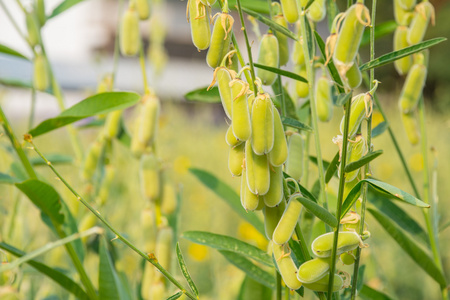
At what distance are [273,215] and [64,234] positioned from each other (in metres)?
0.30

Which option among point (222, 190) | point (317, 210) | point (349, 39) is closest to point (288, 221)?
point (317, 210)

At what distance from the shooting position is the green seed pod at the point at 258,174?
365mm

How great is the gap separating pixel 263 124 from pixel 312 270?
112 mm

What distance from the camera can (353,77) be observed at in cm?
36

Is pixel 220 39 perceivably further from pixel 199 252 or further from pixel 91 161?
pixel 199 252

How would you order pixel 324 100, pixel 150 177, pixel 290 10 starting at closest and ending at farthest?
1. pixel 290 10
2. pixel 324 100
3. pixel 150 177

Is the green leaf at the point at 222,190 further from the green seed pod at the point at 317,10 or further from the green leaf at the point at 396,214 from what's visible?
the green seed pod at the point at 317,10

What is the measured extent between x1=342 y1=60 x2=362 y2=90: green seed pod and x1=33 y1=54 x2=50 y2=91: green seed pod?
49 centimetres

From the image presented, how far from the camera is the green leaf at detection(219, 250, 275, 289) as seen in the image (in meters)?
0.56

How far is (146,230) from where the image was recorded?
68 cm

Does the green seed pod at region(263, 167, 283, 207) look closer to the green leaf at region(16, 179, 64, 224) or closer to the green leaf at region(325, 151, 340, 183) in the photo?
the green leaf at region(325, 151, 340, 183)

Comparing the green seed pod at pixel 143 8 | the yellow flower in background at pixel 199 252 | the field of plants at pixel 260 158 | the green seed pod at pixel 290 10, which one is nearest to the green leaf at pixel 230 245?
the field of plants at pixel 260 158

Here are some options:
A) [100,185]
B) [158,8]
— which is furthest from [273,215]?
[158,8]

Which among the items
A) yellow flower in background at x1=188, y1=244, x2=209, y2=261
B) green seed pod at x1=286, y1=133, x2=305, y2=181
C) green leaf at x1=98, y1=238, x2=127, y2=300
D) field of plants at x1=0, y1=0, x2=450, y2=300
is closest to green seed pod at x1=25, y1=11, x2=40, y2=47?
field of plants at x1=0, y1=0, x2=450, y2=300
